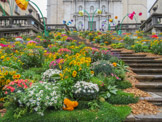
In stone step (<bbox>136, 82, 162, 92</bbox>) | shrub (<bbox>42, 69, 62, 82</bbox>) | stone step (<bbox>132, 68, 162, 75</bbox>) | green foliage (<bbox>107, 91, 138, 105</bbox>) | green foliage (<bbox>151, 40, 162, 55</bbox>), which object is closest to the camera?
green foliage (<bbox>107, 91, 138, 105</bbox>)

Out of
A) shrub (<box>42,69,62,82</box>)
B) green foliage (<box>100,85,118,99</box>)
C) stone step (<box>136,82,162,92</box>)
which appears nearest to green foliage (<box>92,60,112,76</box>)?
green foliage (<box>100,85,118,99</box>)

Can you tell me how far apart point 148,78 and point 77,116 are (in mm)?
3348

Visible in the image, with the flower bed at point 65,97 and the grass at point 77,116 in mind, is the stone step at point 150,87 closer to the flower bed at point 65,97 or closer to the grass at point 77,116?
the flower bed at point 65,97

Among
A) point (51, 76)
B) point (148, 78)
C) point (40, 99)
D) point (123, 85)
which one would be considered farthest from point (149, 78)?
point (40, 99)

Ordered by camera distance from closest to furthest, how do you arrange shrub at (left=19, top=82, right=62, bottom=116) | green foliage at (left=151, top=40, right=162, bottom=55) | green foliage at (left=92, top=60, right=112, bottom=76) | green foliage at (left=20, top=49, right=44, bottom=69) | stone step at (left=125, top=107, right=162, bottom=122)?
shrub at (left=19, top=82, right=62, bottom=116) → stone step at (left=125, top=107, right=162, bottom=122) → green foliage at (left=92, top=60, right=112, bottom=76) → green foliage at (left=20, top=49, right=44, bottom=69) → green foliage at (left=151, top=40, right=162, bottom=55)

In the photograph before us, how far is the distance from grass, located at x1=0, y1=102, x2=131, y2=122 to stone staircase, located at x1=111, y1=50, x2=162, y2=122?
0.91 feet

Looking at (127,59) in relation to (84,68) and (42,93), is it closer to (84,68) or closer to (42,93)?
(84,68)

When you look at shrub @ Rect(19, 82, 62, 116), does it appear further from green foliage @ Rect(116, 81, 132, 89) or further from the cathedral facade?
the cathedral facade

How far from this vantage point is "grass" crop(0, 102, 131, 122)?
2879 mm

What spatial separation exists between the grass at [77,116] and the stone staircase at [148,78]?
0.91 feet

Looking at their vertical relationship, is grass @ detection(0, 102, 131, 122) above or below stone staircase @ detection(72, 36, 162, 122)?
below

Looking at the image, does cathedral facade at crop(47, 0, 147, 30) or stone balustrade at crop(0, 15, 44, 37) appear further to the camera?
cathedral facade at crop(47, 0, 147, 30)

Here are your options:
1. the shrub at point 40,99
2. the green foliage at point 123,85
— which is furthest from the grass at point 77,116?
the green foliage at point 123,85

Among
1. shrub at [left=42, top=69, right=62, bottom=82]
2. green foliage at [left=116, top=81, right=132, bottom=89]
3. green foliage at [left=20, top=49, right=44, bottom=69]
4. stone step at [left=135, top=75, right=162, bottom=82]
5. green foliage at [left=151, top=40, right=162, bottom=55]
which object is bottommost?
green foliage at [left=116, top=81, right=132, bottom=89]
